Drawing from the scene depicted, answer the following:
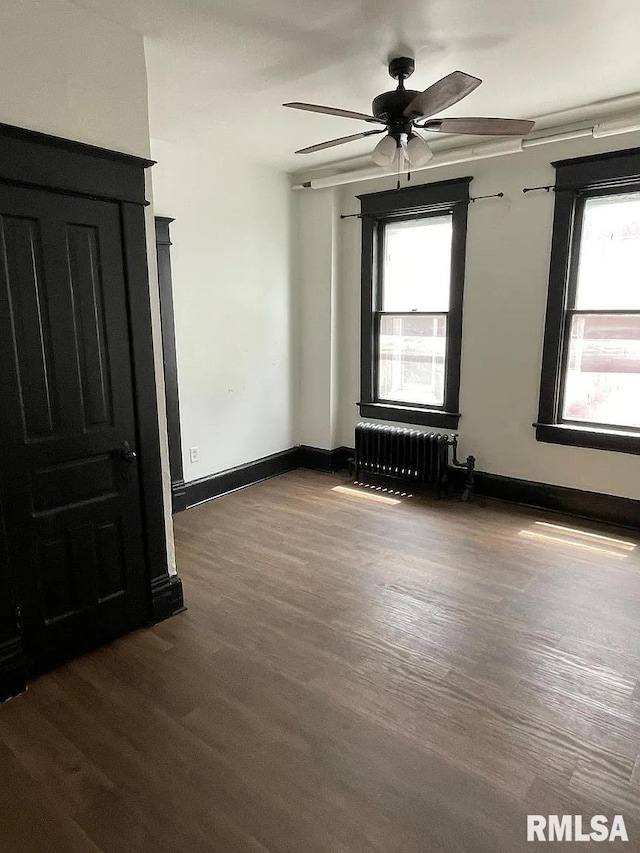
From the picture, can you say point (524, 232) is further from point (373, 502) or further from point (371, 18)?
point (373, 502)

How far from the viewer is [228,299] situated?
4.43 metres

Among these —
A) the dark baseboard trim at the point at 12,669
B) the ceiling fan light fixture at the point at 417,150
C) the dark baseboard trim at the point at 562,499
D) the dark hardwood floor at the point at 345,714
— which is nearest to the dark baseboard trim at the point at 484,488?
the dark baseboard trim at the point at 562,499

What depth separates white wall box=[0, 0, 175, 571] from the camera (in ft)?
6.57

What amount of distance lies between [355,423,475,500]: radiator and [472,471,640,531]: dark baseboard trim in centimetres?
18

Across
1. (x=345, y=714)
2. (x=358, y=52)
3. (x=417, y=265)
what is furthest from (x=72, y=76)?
(x=417, y=265)

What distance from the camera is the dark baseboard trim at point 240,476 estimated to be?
4.39 meters

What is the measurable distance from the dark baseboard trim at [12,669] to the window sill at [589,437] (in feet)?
12.1

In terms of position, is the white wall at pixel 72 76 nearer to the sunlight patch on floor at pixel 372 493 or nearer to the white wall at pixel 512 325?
the white wall at pixel 512 325

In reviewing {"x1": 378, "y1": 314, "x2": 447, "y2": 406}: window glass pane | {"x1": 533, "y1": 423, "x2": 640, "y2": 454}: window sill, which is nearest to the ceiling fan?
{"x1": 378, "y1": 314, "x2": 447, "y2": 406}: window glass pane

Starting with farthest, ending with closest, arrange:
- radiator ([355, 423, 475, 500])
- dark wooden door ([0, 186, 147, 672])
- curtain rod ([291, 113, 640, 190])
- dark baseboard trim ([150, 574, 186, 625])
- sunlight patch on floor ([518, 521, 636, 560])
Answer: radiator ([355, 423, 475, 500])
sunlight patch on floor ([518, 521, 636, 560])
curtain rod ([291, 113, 640, 190])
dark baseboard trim ([150, 574, 186, 625])
dark wooden door ([0, 186, 147, 672])

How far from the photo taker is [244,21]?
7.52 feet

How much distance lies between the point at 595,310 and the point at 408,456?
185 cm

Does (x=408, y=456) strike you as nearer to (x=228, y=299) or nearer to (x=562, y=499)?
(x=562, y=499)

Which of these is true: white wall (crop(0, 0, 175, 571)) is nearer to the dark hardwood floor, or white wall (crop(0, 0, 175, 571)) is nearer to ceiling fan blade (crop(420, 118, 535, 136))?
ceiling fan blade (crop(420, 118, 535, 136))
